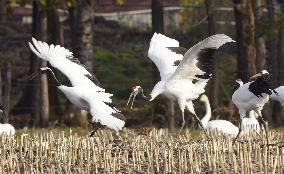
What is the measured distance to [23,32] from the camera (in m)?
28.5

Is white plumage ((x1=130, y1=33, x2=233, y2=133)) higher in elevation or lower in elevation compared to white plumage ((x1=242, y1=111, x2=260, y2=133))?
higher

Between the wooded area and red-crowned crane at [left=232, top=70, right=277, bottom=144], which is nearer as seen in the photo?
red-crowned crane at [left=232, top=70, right=277, bottom=144]

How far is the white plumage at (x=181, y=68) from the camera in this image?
40.9 ft

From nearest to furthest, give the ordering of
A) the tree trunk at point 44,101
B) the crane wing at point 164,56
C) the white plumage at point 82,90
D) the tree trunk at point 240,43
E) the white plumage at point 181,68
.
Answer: the white plumage at point 82,90, the white plumage at point 181,68, the crane wing at point 164,56, the tree trunk at point 44,101, the tree trunk at point 240,43

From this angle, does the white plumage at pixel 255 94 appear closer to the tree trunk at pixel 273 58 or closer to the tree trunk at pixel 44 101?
the tree trunk at pixel 273 58

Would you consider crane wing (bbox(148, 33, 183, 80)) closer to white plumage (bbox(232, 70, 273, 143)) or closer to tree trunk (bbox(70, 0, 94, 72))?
white plumage (bbox(232, 70, 273, 143))

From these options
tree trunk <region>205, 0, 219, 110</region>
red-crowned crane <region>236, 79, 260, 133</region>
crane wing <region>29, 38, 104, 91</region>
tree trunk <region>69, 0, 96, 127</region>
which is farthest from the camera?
tree trunk <region>205, 0, 219, 110</region>

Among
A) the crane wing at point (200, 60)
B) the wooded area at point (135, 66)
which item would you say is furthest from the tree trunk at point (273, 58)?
the crane wing at point (200, 60)

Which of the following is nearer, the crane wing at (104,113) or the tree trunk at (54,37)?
the crane wing at (104,113)

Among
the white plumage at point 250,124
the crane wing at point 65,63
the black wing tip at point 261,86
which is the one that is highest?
the crane wing at point 65,63

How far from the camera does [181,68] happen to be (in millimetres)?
13117

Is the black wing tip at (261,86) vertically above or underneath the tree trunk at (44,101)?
above

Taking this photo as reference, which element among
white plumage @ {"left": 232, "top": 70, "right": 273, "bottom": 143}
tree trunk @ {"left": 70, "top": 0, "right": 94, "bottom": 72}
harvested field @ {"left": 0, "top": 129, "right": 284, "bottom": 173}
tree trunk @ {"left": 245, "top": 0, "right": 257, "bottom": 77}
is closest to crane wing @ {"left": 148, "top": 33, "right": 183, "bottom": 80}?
white plumage @ {"left": 232, "top": 70, "right": 273, "bottom": 143}

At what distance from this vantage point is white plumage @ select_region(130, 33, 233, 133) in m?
12.5
